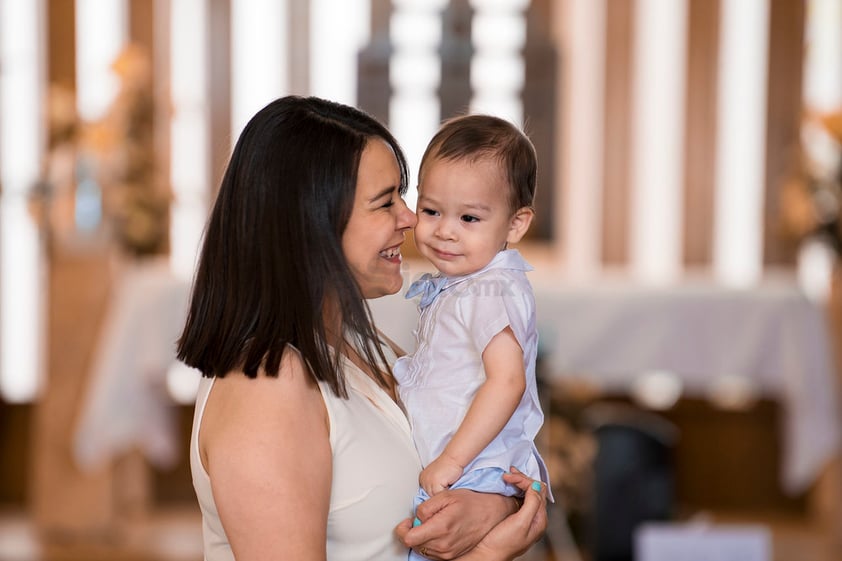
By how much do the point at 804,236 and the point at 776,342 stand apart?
29.8 inches

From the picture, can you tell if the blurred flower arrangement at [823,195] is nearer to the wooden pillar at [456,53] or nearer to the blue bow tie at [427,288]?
the wooden pillar at [456,53]

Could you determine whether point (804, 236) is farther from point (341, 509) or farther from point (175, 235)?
point (341, 509)

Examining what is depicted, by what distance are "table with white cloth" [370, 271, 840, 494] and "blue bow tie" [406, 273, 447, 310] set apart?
2702mm

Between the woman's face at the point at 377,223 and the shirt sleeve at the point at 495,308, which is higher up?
the woman's face at the point at 377,223

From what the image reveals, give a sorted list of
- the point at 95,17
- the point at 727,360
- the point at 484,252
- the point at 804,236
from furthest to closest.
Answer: the point at 95,17, the point at 804,236, the point at 727,360, the point at 484,252

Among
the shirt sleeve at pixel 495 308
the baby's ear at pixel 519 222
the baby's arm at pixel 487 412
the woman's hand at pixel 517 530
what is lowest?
the woman's hand at pixel 517 530

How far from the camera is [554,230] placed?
20.1ft

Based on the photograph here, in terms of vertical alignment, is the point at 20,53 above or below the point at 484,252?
above

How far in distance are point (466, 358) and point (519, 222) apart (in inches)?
7.1

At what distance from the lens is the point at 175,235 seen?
595cm

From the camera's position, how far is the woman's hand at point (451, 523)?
1353 mm

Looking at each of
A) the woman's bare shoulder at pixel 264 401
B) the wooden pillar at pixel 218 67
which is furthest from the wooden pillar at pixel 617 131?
the woman's bare shoulder at pixel 264 401

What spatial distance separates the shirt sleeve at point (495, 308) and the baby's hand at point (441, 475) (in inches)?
5.6

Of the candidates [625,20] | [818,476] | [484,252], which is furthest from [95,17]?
[484,252]
